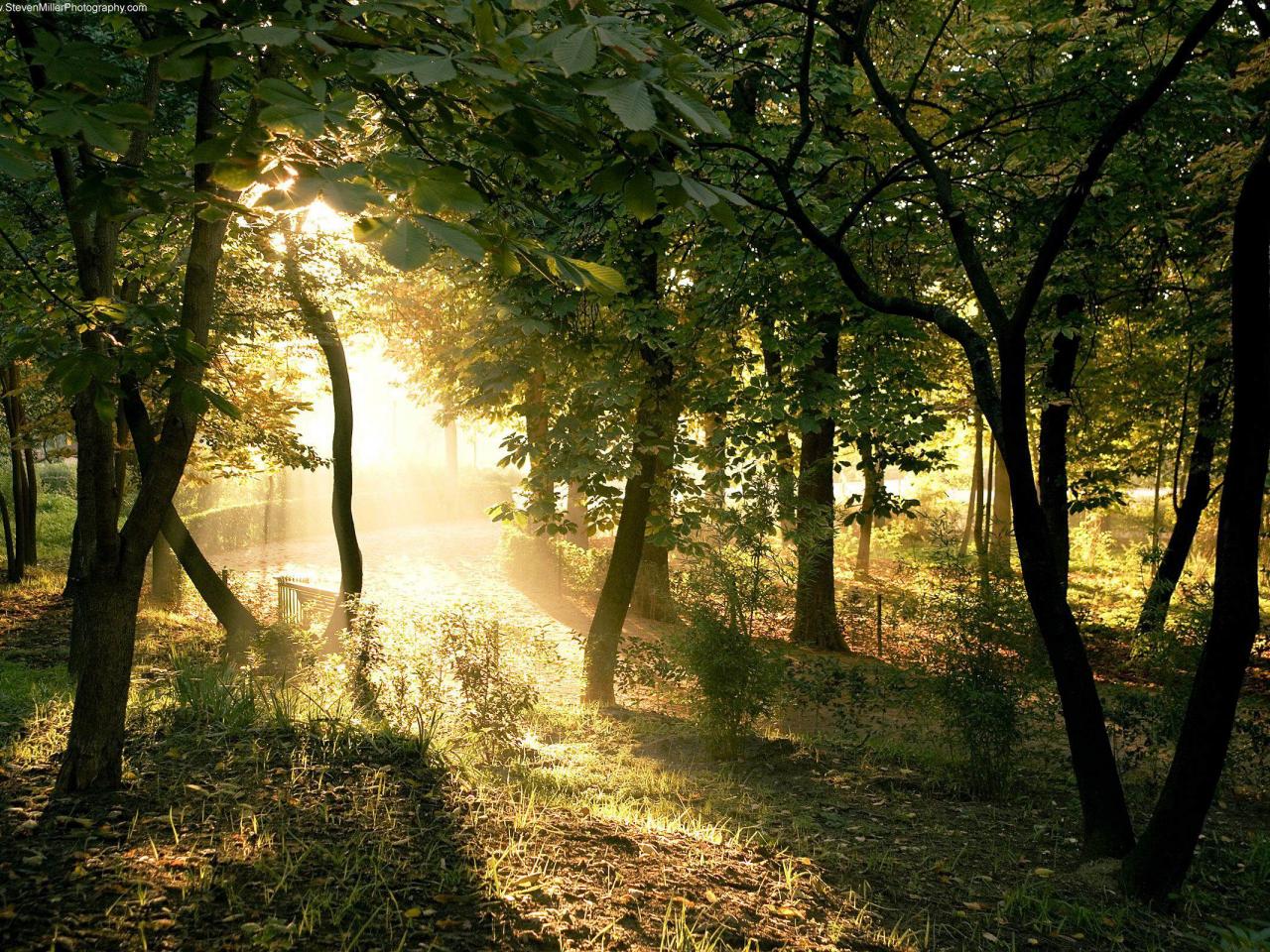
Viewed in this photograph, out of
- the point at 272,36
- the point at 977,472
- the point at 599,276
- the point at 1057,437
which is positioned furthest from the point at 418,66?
the point at 977,472

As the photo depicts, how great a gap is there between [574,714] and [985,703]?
448cm

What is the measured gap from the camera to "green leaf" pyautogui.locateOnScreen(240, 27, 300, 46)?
188 cm

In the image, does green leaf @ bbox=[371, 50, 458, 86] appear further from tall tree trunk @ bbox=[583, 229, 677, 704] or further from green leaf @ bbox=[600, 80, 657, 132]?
tall tree trunk @ bbox=[583, 229, 677, 704]

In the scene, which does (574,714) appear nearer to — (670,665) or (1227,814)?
(670,665)

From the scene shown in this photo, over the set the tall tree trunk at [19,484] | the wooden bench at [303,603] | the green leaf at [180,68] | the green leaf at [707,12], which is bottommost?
the wooden bench at [303,603]

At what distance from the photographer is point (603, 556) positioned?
63.9 ft

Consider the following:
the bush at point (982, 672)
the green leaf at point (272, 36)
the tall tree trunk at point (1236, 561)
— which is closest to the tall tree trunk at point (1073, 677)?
the tall tree trunk at point (1236, 561)

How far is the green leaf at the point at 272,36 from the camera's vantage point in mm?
1885

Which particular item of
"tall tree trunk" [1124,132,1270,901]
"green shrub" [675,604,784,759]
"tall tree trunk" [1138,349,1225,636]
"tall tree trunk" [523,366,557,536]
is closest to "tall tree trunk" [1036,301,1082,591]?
"tall tree trunk" [1138,349,1225,636]

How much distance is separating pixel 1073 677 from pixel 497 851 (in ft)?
11.3

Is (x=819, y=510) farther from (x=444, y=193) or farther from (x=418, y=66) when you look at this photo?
(x=418, y=66)

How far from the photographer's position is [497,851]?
372cm

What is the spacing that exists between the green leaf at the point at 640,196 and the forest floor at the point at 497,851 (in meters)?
2.36

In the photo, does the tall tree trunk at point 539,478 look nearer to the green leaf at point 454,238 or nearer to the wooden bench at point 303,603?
the wooden bench at point 303,603
